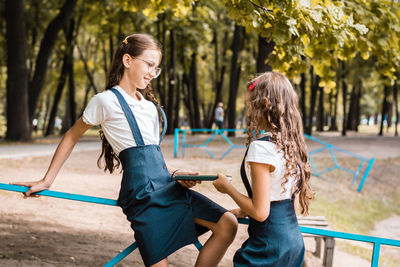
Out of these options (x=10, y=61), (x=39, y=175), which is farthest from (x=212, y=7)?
(x=39, y=175)

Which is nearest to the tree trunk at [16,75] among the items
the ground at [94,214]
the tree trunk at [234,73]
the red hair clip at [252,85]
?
the ground at [94,214]

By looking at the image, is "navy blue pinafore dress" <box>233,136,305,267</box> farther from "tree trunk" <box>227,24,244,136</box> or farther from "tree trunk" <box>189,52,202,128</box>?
"tree trunk" <box>189,52,202,128</box>

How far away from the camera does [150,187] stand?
96.3 inches

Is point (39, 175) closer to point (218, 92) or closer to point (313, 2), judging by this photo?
point (313, 2)

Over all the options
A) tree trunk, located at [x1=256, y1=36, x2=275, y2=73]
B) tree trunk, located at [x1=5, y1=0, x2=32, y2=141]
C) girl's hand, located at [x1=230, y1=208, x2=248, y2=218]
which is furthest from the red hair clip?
tree trunk, located at [x1=5, y1=0, x2=32, y2=141]

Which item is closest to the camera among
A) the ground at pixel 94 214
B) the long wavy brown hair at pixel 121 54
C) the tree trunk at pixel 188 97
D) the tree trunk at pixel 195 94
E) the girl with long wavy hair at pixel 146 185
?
the girl with long wavy hair at pixel 146 185

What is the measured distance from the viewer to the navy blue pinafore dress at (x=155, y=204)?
7.88 ft

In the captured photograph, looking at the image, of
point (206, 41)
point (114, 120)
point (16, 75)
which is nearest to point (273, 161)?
point (114, 120)

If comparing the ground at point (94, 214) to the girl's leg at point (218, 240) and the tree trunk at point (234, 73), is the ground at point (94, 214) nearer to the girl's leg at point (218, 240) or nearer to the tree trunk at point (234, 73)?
the girl's leg at point (218, 240)

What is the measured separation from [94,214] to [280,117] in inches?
199

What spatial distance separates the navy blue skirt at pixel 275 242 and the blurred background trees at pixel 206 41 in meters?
1.14

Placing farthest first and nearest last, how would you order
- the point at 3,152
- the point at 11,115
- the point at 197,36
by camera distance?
the point at 197,36
the point at 11,115
the point at 3,152

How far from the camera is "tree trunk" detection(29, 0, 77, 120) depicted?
1655cm

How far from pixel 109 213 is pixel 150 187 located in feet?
15.4
